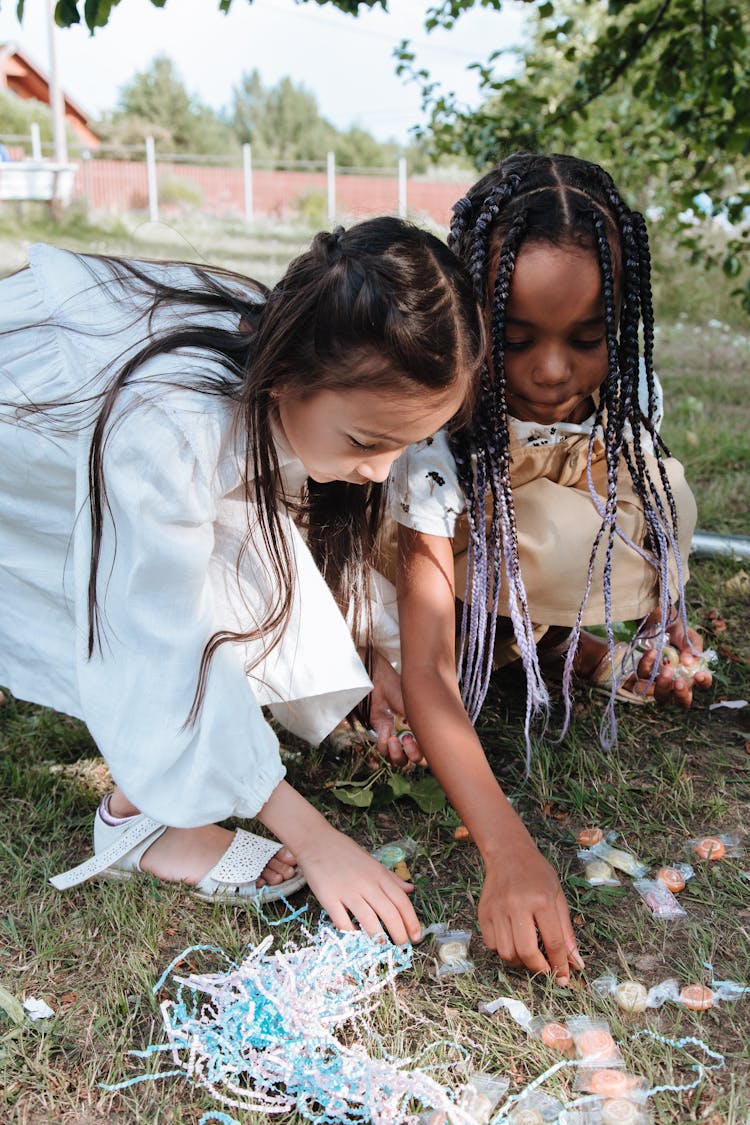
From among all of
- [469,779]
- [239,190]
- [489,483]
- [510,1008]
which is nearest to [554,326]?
[489,483]

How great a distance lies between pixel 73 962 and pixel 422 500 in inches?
39.5

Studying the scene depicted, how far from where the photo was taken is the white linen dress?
1.62 metres

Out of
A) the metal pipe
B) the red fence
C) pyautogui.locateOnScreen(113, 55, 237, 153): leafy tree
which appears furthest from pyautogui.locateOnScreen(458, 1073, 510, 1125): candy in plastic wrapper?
pyautogui.locateOnScreen(113, 55, 237, 153): leafy tree

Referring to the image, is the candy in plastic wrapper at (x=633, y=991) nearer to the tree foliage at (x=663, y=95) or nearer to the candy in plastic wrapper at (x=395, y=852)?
the candy in plastic wrapper at (x=395, y=852)

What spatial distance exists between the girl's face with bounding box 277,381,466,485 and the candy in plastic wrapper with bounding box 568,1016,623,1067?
85 cm

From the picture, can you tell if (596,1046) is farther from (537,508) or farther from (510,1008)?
(537,508)

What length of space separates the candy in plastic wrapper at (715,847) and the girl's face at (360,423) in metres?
0.86

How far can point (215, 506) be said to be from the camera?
1753 mm

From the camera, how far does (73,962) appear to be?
1.59m

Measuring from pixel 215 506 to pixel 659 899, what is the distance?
0.98m

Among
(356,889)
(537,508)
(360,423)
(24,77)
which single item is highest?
A: (24,77)

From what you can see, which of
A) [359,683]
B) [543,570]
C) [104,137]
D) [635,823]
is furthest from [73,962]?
[104,137]

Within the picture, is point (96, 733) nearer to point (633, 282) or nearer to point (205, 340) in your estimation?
point (205, 340)

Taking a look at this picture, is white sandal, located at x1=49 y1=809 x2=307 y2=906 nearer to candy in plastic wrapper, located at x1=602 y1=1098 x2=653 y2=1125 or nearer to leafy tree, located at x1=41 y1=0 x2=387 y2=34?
candy in plastic wrapper, located at x1=602 y1=1098 x2=653 y2=1125
